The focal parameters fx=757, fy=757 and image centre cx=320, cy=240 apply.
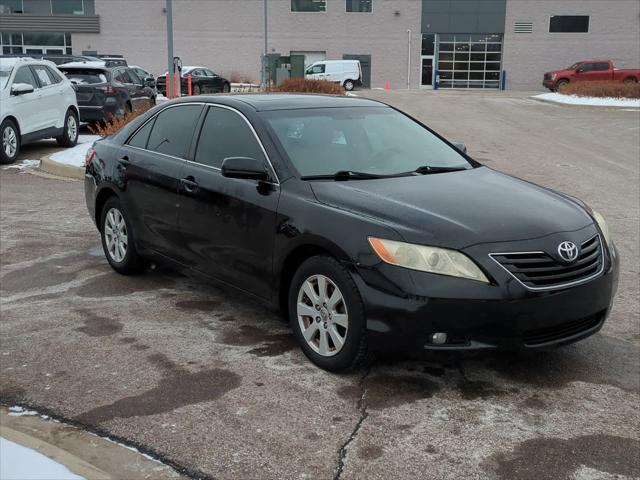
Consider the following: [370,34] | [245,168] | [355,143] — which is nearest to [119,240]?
[245,168]

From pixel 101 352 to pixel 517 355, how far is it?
263cm

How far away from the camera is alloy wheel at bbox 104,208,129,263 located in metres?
6.40

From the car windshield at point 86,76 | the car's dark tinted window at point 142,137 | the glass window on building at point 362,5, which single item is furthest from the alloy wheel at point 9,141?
the glass window on building at point 362,5

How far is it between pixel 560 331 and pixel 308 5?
53239mm

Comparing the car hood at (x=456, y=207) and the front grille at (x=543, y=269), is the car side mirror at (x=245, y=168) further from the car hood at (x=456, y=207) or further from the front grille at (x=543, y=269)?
the front grille at (x=543, y=269)

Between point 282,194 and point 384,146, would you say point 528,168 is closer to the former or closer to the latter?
point 384,146

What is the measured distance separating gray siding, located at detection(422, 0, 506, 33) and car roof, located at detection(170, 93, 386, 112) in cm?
5049

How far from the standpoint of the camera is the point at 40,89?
1400 centimetres

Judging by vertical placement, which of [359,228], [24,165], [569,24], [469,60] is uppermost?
[569,24]

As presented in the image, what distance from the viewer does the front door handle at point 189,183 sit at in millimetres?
5395

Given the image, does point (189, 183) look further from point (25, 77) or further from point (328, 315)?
point (25, 77)

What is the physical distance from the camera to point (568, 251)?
4176mm

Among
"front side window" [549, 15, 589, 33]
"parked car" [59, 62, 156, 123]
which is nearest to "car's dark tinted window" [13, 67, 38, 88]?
"parked car" [59, 62, 156, 123]

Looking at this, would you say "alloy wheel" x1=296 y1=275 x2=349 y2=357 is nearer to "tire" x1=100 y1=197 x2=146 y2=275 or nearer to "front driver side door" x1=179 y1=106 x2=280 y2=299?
"front driver side door" x1=179 y1=106 x2=280 y2=299
